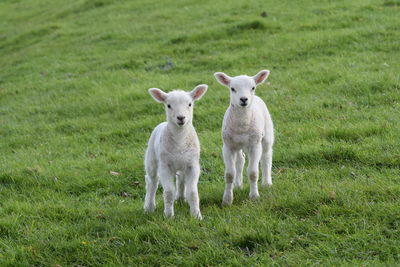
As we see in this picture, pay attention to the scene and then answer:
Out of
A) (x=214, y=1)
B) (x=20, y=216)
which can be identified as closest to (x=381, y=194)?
(x=20, y=216)

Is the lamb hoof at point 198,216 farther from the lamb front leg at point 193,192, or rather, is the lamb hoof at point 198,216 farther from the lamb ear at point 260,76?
the lamb ear at point 260,76

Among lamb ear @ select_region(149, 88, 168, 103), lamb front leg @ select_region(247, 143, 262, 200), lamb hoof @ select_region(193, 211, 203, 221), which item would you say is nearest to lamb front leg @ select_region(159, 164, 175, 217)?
lamb hoof @ select_region(193, 211, 203, 221)

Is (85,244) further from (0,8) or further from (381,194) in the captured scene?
(0,8)

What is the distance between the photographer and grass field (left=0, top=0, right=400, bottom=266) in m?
5.55

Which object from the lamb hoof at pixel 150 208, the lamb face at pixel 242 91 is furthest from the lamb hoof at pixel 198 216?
the lamb face at pixel 242 91

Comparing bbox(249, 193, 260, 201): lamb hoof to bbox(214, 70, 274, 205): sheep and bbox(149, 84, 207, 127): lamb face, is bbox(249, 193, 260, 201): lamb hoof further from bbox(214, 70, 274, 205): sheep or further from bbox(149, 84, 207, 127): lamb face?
bbox(149, 84, 207, 127): lamb face

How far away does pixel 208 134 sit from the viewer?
961 cm

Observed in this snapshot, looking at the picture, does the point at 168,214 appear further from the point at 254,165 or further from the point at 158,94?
the point at 158,94

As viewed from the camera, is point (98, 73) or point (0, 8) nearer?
point (98, 73)

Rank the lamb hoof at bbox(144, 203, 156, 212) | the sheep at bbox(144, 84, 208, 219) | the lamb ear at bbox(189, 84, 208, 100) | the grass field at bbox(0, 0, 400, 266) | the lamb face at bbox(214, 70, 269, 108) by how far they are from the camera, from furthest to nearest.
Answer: the lamb hoof at bbox(144, 203, 156, 212), the lamb ear at bbox(189, 84, 208, 100), the lamb face at bbox(214, 70, 269, 108), the sheep at bbox(144, 84, 208, 219), the grass field at bbox(0, 0, 400, 266)

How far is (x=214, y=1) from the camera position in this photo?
20656 millimetres

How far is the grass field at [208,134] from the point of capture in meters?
5.55

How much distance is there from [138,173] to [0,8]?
2667 cm

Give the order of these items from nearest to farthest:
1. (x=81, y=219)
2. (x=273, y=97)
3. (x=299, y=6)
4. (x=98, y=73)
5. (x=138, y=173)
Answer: (x=81, y=219), (x=138, y=173), (x=273, y=97), (x=98, y=73), (x=299, y=6)
